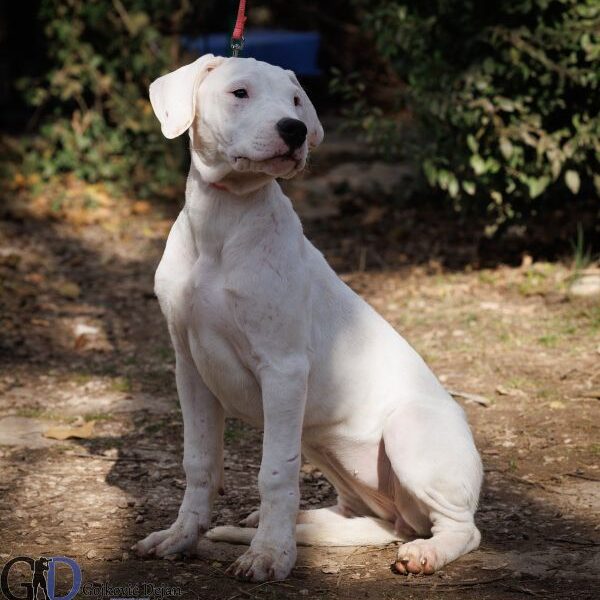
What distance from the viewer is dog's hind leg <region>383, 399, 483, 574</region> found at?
12.0 ft

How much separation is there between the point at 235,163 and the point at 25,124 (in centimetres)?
999

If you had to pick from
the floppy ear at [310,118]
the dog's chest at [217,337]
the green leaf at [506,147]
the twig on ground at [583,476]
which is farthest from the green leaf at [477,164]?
the dog's chest at [217,337]

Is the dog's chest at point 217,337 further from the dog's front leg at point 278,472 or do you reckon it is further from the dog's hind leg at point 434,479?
the dog's hind leg at point 434,479

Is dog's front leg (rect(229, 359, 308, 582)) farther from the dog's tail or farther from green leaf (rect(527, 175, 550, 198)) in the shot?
green leaf (rect(527, 175, 550, 198))

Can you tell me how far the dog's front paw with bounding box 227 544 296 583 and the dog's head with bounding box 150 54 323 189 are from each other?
129 centimetres

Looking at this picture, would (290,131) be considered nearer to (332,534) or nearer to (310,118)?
(310,118)

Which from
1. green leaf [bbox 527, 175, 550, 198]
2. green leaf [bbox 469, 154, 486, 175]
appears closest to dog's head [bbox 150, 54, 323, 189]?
green leaf [bbox 469, 154, 486, 175]

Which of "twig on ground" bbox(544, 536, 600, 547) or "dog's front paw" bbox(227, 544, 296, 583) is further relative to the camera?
"twig on ground" bbox(544, 536, 600, 547)

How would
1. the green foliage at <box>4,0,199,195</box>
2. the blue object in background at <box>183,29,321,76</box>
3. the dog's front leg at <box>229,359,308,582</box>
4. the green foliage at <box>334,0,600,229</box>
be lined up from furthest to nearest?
the blue object in background at <box>183,29,321,76</box> → the green foliage at <box>4,0,199,195</box> → the green foliage at <box>334,0,600,229</box> → the dog's front leg at <box>229,359,308,582</box>

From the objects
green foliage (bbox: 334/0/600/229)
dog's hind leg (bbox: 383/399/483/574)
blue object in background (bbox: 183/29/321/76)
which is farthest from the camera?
blue object in background (bbox: 183/29/321/76)

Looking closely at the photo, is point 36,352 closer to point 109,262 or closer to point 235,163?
point 109,262

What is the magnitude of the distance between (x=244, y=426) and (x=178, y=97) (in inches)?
90.6

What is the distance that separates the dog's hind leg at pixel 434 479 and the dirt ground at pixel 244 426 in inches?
3.1

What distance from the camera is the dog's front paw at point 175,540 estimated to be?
12.2 ft
